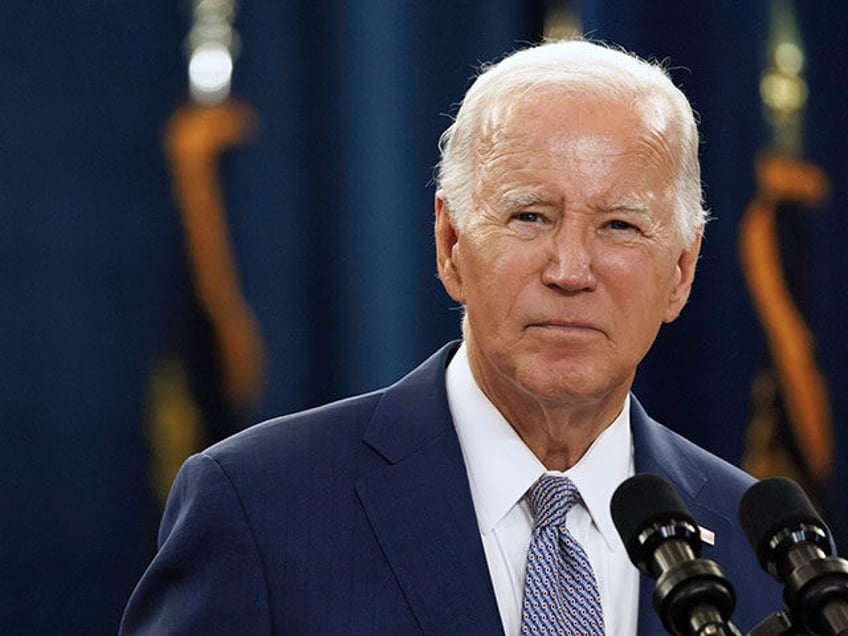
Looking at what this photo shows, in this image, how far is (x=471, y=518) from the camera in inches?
65.4

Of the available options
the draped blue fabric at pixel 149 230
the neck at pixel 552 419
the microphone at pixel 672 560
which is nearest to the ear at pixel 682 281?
the neck at pixel 552 419

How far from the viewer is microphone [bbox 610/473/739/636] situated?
3.51 ft

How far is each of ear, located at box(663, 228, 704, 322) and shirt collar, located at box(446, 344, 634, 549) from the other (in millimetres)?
143

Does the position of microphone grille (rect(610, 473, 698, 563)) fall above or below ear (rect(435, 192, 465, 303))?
below

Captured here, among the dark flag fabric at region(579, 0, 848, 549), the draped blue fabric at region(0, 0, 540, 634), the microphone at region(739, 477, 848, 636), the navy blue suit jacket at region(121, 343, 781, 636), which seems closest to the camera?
the microphone at region(739, 477, 848, 636)

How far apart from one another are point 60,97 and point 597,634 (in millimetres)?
1706

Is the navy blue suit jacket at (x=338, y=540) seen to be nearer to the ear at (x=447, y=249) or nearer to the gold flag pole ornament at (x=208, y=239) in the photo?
the ear at (x=447, y=249)

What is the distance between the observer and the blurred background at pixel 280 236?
2.82m

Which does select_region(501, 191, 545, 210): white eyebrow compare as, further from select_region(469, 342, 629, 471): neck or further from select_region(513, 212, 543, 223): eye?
select_region(469, 342, 629, 471): neck

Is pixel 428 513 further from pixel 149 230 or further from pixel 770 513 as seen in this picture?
pixel 149 230

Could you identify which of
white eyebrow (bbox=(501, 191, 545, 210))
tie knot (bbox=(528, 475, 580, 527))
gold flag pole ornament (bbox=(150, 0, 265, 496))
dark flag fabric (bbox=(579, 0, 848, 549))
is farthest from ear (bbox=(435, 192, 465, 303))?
dark flag fabric (bbox=(579, 0, 848, 549))

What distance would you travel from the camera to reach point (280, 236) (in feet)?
9.85

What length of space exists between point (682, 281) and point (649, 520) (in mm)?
697

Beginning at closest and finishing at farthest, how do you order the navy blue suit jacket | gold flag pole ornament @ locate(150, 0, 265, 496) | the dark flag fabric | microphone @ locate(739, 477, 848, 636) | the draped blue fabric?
microphone @ locate(739, 477, 848, 636) → the navy blue suit jacket → the draped blue fabric → gold flag pole ornament @ locate(150, 0, 265, 496) → the dark flag fabric
